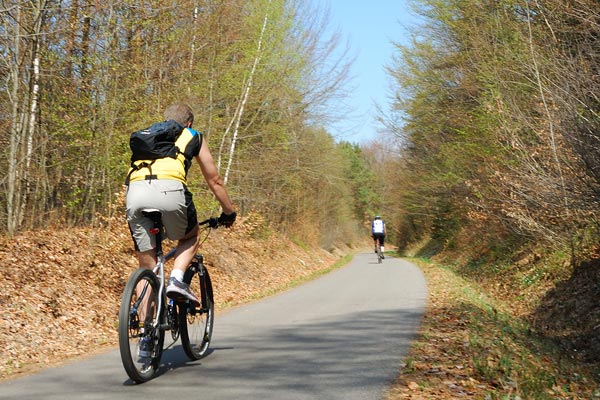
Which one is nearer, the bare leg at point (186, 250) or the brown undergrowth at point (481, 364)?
the brown undergrowth at point (481, 364)

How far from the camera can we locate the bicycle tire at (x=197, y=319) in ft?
18.7

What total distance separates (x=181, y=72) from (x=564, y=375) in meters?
10.5

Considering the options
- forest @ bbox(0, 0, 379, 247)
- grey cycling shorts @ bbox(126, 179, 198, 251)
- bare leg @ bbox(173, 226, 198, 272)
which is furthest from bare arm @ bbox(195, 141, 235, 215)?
forest @ bbox(0, 0, 379, 247)

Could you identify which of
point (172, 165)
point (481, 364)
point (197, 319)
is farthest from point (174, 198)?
point (481, 364)

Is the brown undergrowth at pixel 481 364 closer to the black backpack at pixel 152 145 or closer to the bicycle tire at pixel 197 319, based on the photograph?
the bicycle tire at pixel 197 319

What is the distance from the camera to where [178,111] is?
543cm

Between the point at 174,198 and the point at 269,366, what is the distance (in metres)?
1.72

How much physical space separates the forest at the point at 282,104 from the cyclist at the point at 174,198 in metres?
5.84

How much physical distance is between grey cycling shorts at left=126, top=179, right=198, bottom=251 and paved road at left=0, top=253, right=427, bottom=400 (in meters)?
1.12

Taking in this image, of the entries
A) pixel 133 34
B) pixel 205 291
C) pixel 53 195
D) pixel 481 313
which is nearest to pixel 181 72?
pixel 133 34

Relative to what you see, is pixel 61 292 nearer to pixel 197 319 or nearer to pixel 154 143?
pixel 197 319

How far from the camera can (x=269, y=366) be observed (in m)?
5.72

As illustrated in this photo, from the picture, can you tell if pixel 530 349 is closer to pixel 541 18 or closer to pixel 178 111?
pixel 178 111

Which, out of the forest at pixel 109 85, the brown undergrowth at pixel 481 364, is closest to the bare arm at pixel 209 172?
the brown undergrowth at pixel 481 364
